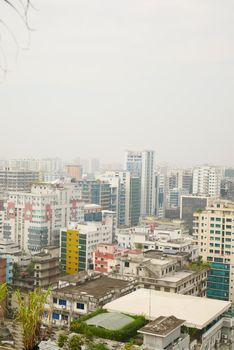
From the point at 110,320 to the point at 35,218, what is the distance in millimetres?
5329

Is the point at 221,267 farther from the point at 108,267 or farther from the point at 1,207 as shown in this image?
the point at 1,207

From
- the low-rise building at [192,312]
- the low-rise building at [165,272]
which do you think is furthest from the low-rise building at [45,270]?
the low-rise building at [192,312]

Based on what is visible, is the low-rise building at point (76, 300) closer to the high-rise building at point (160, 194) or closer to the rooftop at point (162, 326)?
the rooftop at point (162, 326)

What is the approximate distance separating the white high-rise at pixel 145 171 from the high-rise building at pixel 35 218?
15.1ft

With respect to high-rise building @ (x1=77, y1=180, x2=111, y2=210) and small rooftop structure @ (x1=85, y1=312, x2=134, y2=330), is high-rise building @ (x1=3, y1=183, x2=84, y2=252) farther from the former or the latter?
small rooftop structure @ (x1=85, y1=312, x2=134, y2=330)

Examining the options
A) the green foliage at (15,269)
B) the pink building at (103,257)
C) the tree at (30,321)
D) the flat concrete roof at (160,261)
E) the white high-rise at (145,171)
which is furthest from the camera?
the white high-rise at (145,171)

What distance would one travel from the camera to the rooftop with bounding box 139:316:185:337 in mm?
2535

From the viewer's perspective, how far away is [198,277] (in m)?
4.88

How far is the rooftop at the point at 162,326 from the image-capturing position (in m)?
2.54

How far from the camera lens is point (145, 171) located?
13.7 meters

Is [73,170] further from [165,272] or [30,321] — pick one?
[30,321]

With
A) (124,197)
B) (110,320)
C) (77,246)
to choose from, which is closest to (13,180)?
(124,197)

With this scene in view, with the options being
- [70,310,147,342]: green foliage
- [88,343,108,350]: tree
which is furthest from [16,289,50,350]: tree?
[70,310,147,342]: green foliage

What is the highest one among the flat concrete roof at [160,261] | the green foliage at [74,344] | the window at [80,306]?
the green foliage at [74,344]
